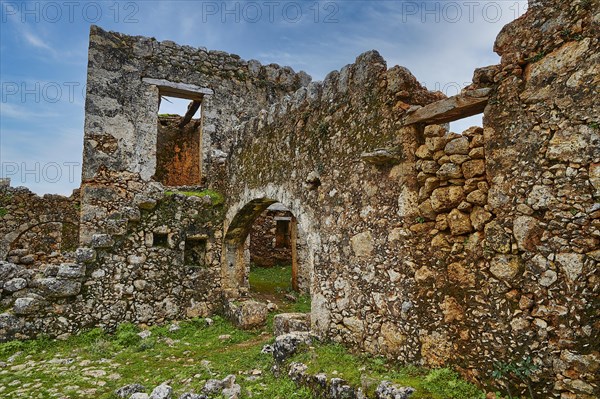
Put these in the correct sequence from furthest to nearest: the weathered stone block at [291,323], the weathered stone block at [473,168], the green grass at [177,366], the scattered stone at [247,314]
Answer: the scattered stone at [247,314]
the weathered stone block at [291,323]
the green grass at [177,366]
the weathered stone block at [473,168]

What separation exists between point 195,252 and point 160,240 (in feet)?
2.40

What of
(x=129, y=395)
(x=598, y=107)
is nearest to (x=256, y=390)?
(x=129, y=395)

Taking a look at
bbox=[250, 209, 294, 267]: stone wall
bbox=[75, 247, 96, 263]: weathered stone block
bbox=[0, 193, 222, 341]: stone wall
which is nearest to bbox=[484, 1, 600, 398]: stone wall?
bbox=[0, 193, 222, 341]: stone wall

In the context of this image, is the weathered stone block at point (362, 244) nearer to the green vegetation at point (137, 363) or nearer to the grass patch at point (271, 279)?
the green vegetation at point (137, 363)

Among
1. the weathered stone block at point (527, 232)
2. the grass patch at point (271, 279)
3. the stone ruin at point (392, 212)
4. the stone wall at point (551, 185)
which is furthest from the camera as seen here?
the grass patch at point (271, 279)

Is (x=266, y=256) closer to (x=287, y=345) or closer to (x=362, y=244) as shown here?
(x=287, y=345)

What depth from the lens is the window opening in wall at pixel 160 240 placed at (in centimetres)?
716

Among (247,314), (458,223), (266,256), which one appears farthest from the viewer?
(266,256)

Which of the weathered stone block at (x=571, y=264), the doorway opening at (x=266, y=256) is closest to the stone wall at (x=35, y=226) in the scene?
the doorway opening at (x=266, y=256)

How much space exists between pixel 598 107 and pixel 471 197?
103 centimetres

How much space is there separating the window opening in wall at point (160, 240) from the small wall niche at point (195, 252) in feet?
1.52

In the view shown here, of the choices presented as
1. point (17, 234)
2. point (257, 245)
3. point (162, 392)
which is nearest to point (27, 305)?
point (162, 392)

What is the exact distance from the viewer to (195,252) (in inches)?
306

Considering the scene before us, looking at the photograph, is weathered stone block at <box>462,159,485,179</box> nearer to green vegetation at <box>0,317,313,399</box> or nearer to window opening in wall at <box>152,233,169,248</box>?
green vegetation at <box>0,317,313,399</box>
